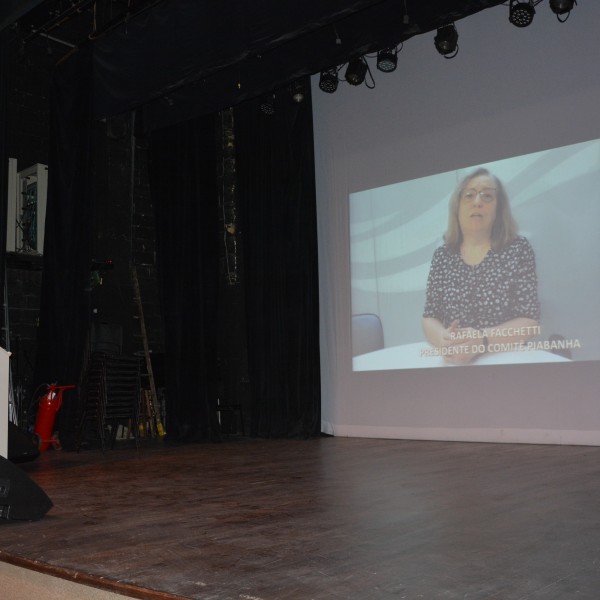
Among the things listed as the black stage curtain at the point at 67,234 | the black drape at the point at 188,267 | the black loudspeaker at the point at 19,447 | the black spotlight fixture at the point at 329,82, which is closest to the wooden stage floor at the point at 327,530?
the black loudspeaker at the point at 19,447

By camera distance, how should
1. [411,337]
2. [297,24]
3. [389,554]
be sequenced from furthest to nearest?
[411,337] → [297,24] → [389,554]

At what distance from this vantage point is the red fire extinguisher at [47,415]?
639cm

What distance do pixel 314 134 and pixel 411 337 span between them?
2.38m

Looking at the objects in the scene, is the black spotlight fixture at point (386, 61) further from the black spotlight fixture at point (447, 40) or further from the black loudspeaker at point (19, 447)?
the black loudspeaker at point (19, 447)

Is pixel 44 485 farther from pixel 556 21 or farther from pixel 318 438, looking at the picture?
pixel 556 21

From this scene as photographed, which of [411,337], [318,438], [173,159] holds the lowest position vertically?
[318,438]

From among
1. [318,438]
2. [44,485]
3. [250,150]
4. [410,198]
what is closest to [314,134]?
[250,150]

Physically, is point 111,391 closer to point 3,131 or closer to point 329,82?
point 3,131

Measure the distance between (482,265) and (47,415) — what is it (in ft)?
12.8

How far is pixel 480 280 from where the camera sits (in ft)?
20.5

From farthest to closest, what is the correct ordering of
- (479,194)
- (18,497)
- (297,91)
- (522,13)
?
(297,91) → (479,194) → (522,13) → (18,497)

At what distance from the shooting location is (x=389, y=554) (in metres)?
2.15

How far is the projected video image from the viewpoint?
5.74m

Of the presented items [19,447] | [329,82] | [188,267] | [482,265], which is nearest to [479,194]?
A: [482,265]
